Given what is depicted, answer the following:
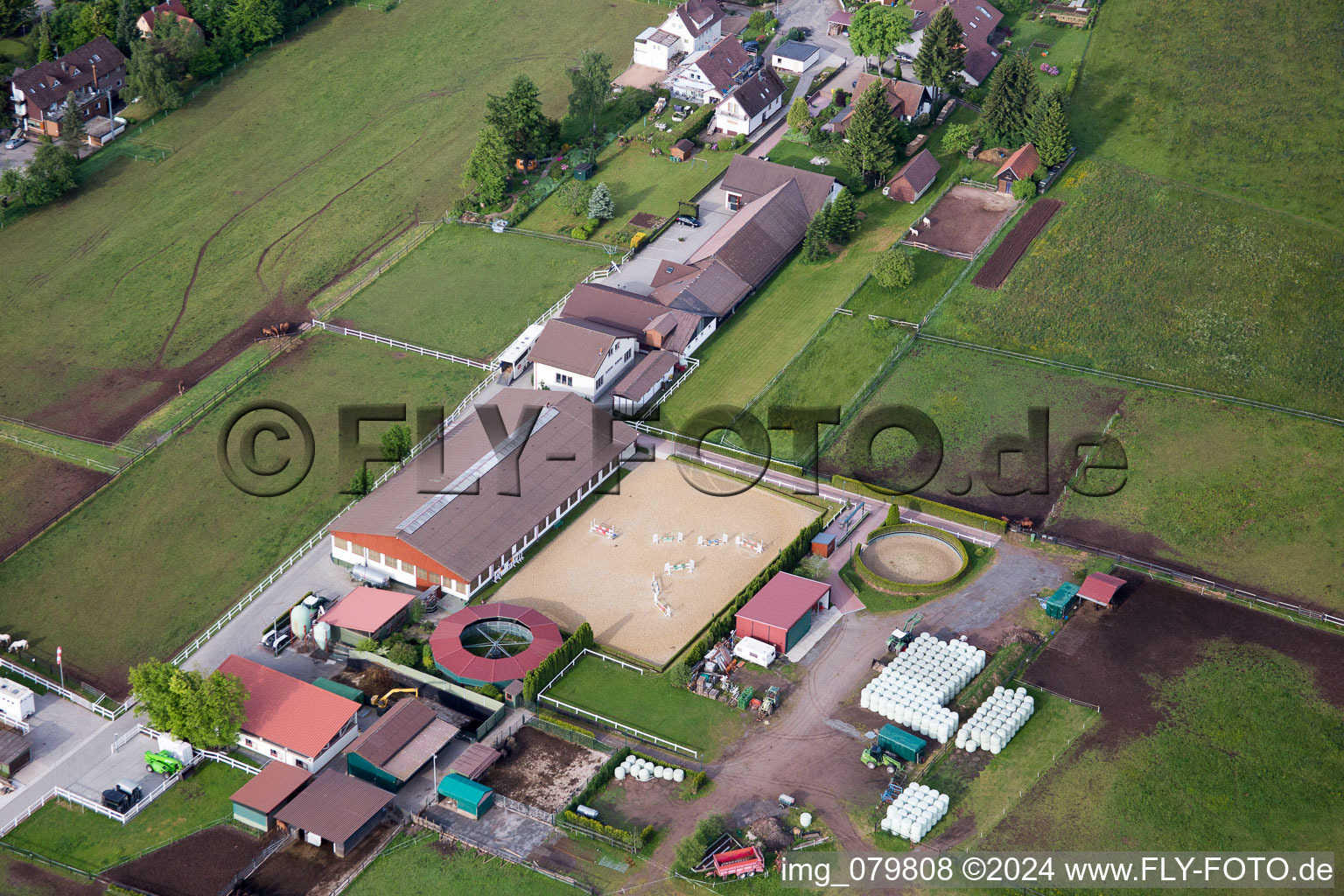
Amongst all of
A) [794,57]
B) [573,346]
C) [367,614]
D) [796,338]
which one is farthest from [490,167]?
[367,614]

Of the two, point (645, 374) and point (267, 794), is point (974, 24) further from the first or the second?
point (267, 794)

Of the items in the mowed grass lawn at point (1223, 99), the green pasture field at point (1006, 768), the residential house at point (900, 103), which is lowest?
the green pasture field at point (1006, 768)

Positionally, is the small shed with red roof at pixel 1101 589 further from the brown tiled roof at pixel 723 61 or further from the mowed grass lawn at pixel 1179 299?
the brown tiled roof at pixel 723 61

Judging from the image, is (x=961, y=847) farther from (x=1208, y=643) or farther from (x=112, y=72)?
(x=112, y=72)

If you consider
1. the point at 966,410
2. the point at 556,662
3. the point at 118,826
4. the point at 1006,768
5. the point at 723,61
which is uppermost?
the point at 723,61

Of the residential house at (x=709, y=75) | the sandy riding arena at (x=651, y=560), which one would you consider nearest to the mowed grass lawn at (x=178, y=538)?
the sandy riding arena at (x=651, y=560)

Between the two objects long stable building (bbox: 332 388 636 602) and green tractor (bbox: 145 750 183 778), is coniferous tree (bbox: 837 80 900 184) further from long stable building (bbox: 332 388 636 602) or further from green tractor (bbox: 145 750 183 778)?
green tractor (bbox: 145 750 183 778)

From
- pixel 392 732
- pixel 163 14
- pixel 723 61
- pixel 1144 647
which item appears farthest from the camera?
pixel 163 14

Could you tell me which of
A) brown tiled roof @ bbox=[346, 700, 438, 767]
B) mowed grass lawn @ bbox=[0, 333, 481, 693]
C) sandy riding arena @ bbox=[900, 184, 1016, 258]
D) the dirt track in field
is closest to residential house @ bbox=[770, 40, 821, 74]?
sandy riding arena @ bbox=[900, 184, 1016, 258]
